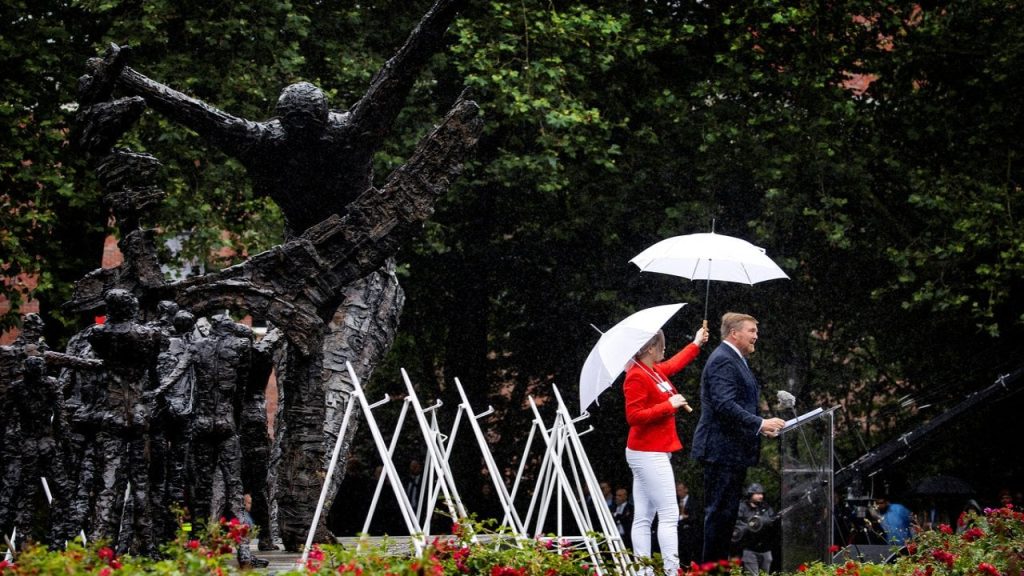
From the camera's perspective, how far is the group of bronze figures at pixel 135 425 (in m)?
6.90

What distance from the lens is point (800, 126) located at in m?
18.1

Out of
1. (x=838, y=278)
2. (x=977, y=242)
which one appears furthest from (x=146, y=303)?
(x=838, y=278)

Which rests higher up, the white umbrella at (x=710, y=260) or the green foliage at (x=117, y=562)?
the white umbrella at (x=710, y=260)

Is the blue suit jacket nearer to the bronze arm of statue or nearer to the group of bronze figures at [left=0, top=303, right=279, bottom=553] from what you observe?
the bronze arm of statue

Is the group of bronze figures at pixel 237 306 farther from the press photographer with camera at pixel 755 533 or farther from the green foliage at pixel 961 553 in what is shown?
the press photographer with camera at pixel 755 533

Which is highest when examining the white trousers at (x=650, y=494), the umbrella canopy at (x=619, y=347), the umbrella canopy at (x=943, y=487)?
the umbrella canopy at (x=619, y=347)

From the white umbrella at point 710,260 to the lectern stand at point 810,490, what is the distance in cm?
111

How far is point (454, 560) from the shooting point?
631cm

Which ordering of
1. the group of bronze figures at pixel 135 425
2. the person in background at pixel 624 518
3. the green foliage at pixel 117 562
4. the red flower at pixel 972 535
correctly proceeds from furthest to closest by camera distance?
the person in background at pixel 624 518
the red flower at pixel 972 535
the group of bronze figures at pixel 135 425
the green foliage at pixel 117 562

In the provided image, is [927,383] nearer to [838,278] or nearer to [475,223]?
[838,278]

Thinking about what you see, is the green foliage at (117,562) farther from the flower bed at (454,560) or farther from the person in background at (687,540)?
the person in background at (687,540)

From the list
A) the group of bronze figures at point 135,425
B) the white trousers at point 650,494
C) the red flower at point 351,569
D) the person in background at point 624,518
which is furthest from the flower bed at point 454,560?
the person in background at point 624,518

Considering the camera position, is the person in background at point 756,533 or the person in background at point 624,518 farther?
the person in background at point 624,518

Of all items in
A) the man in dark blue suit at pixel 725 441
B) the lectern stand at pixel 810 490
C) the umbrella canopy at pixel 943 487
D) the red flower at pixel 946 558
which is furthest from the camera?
the umbrella canopy at pixel 943 487
